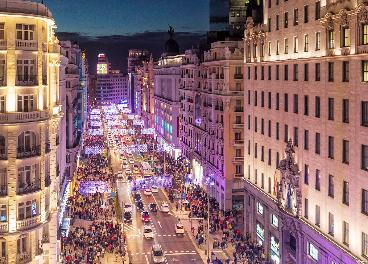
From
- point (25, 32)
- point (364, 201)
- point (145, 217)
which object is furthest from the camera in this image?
point (145, 217)

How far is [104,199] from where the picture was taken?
295ft

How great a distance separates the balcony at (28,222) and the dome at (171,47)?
12312 centimetres

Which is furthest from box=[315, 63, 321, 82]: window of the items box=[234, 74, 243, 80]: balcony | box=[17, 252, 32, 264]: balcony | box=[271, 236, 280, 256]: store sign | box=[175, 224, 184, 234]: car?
box=[234, 74, 243, 80]: balcony

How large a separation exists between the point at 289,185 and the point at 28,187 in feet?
90.1

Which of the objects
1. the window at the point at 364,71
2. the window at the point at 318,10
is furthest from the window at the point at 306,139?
the window at the point at 364,71

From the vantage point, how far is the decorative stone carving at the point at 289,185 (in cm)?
5178

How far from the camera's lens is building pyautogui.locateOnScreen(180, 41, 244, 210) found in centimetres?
8219

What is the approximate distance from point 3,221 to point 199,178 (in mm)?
65381

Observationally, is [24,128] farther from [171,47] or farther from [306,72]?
[171,47]

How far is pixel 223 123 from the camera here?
83.4 m

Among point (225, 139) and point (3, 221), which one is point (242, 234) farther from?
point (3, 221)

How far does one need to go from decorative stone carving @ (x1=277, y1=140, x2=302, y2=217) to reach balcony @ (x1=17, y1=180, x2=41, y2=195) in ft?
85.8

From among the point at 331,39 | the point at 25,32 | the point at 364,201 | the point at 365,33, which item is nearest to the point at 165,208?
the point at 331,39

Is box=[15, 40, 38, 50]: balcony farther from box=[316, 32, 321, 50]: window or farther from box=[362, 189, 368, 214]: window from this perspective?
box=[362, 189, 368, 214]: window
